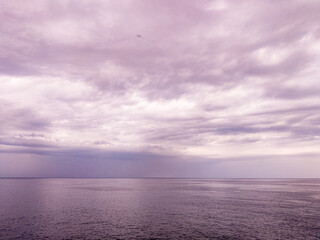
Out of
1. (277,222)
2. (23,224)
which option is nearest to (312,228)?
(277,222)

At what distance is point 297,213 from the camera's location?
8494 cm

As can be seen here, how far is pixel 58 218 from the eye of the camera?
7469 cm

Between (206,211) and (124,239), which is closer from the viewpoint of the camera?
(124,239)

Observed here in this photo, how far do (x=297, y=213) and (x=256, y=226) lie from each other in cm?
2842

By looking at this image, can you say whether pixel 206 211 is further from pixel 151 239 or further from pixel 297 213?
pixel 151 239

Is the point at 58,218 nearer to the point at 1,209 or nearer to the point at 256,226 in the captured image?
the point at 1,209

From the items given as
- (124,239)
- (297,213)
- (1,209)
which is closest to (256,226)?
(297,213)

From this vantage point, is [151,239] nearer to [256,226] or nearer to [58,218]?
[256,226]

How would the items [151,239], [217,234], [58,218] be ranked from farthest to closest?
[58,218] → [217,234] → [151,239]

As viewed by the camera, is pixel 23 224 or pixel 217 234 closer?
pixel 217 234

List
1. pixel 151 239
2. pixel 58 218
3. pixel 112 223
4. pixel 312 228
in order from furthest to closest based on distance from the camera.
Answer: pixel 58 218 < pixel 112 223 < pixel 312 228 < pixel 151 239

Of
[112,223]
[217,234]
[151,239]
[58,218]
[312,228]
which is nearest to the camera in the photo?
[151,239]

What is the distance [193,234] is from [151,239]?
10244mm

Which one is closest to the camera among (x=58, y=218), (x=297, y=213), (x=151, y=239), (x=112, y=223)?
(x=151, y=239)
